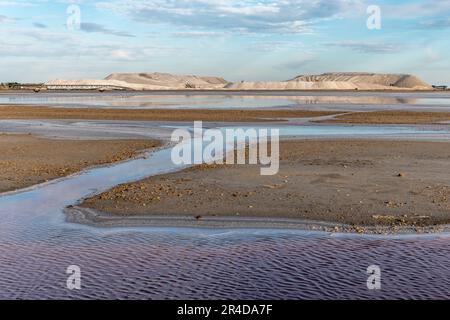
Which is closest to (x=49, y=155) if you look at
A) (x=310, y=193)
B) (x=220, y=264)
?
(x=310, y=193)

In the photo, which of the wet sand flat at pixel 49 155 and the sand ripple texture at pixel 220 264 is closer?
the sand ripple texture at pixel 220 264

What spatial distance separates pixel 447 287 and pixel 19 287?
6537mm

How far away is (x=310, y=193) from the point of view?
15820 millimetres

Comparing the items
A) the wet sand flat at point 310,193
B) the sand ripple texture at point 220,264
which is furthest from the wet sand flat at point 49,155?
the sand ripple texture at point 220,264

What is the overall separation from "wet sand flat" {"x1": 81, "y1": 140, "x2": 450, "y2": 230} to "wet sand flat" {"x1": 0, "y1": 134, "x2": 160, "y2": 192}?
12.9ft

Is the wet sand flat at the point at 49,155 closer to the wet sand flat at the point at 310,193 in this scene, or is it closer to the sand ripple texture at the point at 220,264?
the wet sand flat at the point at 310,193

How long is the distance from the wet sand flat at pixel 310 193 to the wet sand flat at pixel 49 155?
3.93 m

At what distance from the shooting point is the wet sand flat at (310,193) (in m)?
13.7

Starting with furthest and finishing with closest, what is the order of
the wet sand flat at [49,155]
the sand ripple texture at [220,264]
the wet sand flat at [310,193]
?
the wet sand flat at [49,155]
the wet sand flat at [310,193]
the sand ripple texture at [220,264]

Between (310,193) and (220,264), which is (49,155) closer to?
(310,193)

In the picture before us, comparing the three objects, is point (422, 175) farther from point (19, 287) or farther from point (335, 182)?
point (19, 287)

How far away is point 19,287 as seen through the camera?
8797 millimetres

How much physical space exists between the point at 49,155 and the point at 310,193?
1310 centimetres
